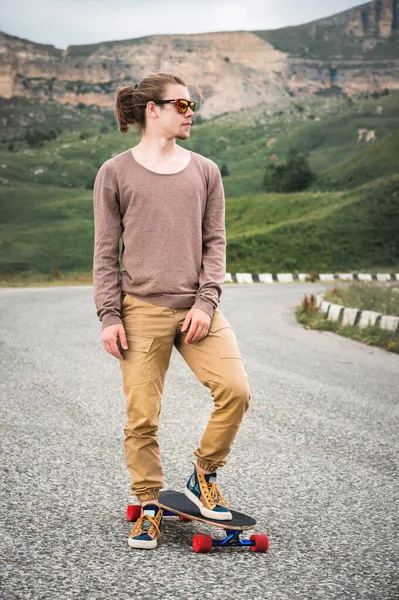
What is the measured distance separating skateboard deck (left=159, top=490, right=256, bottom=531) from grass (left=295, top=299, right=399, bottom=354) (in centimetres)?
980

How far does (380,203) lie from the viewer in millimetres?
65250

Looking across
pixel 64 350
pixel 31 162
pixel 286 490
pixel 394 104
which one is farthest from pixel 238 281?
pixel 394 104

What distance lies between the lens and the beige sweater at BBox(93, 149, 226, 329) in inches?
163

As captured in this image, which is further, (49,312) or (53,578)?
(49,312)

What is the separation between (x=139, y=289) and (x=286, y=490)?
1752mm

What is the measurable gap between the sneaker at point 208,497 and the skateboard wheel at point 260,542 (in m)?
0.18

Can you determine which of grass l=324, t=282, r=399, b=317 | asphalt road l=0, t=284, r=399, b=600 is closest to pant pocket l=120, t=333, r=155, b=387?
asphalt road l=0, t=284, r=399, b=600

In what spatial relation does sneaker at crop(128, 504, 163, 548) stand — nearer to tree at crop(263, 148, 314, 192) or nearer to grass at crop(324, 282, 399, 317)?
grass at crop(324, 282, 399, 317)

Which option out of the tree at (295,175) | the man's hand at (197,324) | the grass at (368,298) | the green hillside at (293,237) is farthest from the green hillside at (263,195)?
the man's hand at (197,324)

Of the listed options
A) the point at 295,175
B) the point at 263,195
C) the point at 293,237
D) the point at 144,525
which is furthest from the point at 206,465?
the point at 295,175

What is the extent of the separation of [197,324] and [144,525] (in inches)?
38.7

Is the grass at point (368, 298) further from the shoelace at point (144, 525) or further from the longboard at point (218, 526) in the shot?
the shoelace at point (144, 525)

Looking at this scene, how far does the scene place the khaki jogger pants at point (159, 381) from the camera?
403 cm

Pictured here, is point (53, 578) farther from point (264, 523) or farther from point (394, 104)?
→ point (394, 104)
